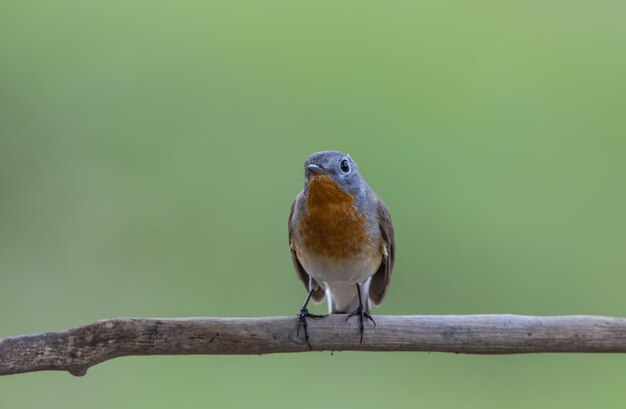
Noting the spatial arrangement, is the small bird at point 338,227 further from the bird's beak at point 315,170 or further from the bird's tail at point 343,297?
the bird's tail at point 343,297

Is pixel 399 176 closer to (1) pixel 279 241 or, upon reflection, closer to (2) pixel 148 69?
(1) pixel 279 241

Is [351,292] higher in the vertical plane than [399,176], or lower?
lower

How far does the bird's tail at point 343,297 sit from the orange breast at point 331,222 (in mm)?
362

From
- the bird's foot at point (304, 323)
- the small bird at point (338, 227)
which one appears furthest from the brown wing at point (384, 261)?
the bird's foot at point (304, 323)

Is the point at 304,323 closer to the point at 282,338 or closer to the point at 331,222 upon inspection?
the point at 282,338

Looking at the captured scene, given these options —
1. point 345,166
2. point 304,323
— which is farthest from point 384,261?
point 304,323

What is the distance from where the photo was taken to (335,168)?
2.79 metres

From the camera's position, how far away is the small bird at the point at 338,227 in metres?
2.78

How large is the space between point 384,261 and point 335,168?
483mm

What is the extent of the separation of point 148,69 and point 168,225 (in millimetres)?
730

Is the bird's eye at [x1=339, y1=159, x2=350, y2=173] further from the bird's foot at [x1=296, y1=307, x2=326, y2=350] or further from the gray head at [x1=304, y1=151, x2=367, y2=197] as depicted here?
the bird's foot at [x1=296, y1=307, x2=326, y2=350]

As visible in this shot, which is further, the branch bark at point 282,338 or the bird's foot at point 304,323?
the bird's foot at point 304,323

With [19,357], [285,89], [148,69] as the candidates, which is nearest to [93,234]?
[148,69]

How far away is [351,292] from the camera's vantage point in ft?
10.7
